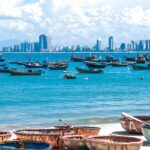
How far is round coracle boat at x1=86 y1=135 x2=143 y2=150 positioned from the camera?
20.9 meters

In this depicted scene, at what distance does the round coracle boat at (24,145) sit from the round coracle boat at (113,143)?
1766mm

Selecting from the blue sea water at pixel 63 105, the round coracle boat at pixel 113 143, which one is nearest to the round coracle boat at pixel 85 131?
the round coracle boat at pixel 113 143

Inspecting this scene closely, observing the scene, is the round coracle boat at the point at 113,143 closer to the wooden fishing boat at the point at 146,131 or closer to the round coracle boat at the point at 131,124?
the wooden fishing boat at the point at 146,131

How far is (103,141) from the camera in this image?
21297mm

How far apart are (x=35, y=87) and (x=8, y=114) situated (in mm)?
32621

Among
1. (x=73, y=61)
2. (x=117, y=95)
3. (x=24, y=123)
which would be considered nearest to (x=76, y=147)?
(x=24, y=123)

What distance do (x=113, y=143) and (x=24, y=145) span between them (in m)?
3.19

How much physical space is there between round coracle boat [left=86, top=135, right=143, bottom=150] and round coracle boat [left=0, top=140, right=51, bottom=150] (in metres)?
1.77

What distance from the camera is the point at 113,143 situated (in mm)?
20891

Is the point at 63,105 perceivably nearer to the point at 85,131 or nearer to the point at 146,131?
the point at 85,131

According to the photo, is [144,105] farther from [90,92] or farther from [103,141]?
[103,141]

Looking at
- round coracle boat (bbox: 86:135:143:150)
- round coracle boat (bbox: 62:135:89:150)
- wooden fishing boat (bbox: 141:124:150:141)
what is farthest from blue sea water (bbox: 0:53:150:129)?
round coracle boat (bbox: 86:135:143:150)

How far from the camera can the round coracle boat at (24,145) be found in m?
20.5

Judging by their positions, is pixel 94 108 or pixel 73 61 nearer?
pixel 94 108
